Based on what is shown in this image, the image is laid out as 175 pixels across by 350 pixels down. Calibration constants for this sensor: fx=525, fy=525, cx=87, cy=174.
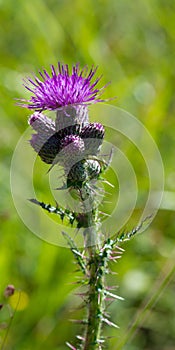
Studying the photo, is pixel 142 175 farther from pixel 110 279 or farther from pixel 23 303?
pixel 23 303

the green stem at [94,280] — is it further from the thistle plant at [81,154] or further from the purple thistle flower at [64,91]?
the purple thistle flower at [64,91]

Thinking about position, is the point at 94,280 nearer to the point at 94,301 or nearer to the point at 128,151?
the point at 94,301

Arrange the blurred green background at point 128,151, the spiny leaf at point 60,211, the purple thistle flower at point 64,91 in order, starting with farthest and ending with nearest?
the blurred green background at point 128,151
the purple thistle flower at point 64,91
the spiny leaf at point 60,211

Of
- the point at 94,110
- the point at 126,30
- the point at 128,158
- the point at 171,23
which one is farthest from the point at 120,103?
the point at 126,30

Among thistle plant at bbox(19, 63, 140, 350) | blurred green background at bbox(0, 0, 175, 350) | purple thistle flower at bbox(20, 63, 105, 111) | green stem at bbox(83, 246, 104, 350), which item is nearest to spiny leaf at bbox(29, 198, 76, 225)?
thistle plant at bbox(19, 63, 140, 350)

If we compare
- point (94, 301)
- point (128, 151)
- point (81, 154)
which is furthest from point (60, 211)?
point (128, 151)

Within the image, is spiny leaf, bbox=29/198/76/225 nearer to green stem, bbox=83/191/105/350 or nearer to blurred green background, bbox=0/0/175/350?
green stem, bbox=83/191/105/350

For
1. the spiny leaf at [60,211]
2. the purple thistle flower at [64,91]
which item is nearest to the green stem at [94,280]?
the spiny leaf at [60,211]
